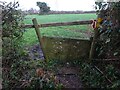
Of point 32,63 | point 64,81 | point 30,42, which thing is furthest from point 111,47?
point 30,42

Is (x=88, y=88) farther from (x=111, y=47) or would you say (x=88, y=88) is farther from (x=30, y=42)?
(x=30, y=42)

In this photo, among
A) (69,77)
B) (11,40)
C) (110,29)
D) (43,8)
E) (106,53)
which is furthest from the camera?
(43,8)

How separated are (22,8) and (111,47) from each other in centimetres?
203

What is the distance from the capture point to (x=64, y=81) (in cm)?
537

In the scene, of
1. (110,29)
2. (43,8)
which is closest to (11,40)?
(110,29)

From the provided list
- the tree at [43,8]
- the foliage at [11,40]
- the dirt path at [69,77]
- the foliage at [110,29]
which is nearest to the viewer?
the foliage at [110,29]

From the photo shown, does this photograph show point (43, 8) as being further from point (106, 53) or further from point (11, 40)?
point (11, 40)

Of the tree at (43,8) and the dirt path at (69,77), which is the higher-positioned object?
the tree at (43,8)

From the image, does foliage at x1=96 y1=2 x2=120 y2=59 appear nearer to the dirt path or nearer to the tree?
the dirt path

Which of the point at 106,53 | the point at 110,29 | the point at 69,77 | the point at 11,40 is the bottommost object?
the point at 69,77

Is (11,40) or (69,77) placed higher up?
(11,40)

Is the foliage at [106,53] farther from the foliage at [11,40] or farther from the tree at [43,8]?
the tree at [43,8]

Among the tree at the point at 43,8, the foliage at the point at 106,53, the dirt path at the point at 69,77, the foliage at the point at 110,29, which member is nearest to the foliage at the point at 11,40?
the dirt path at the point at 69,77

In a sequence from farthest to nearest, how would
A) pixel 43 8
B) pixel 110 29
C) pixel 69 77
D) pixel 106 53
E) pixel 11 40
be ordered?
pixel 43 8, pixel 69 77, pixel 106 53, pixel 11 40, pixel 110 29
